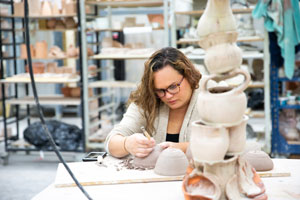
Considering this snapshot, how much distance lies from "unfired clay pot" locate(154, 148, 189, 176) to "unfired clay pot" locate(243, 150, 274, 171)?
0.82 feet

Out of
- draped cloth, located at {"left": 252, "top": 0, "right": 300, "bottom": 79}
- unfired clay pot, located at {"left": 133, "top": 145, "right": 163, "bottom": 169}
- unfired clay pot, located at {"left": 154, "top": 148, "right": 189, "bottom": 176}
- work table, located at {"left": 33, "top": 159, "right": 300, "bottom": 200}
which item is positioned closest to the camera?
work table, located at {"left": 33, "top": 159, "right": 300, "bottom": 200}

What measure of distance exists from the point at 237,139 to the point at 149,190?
1.26 ft

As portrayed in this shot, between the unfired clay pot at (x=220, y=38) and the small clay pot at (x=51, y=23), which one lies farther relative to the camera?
the small clay pot at (x=51, y=23)

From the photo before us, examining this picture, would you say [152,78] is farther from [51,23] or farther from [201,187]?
[51,23]

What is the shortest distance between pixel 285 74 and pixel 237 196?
2926 millimetres

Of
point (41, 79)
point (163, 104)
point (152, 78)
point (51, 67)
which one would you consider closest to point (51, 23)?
point (51, 67)

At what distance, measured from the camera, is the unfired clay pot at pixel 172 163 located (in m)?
1.49

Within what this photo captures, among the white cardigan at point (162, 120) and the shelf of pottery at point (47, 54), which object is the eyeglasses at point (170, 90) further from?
the shelf of pottery at point (47, 54)

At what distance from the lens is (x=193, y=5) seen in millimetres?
4566

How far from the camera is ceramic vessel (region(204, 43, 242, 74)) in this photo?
1146 millimetres

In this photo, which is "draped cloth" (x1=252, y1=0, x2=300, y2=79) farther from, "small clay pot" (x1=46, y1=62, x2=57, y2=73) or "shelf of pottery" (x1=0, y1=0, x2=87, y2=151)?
"small clay pot" (x1=46, y1=62, x2=57, y2=73)

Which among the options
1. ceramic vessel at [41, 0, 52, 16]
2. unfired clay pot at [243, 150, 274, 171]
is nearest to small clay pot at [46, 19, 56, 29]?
ceramic vessel at [41, 0, 52, 16]

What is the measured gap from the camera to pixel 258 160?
5.04ft

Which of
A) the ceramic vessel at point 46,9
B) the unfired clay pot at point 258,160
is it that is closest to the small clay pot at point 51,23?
the ceramic vessel at point 46,9
